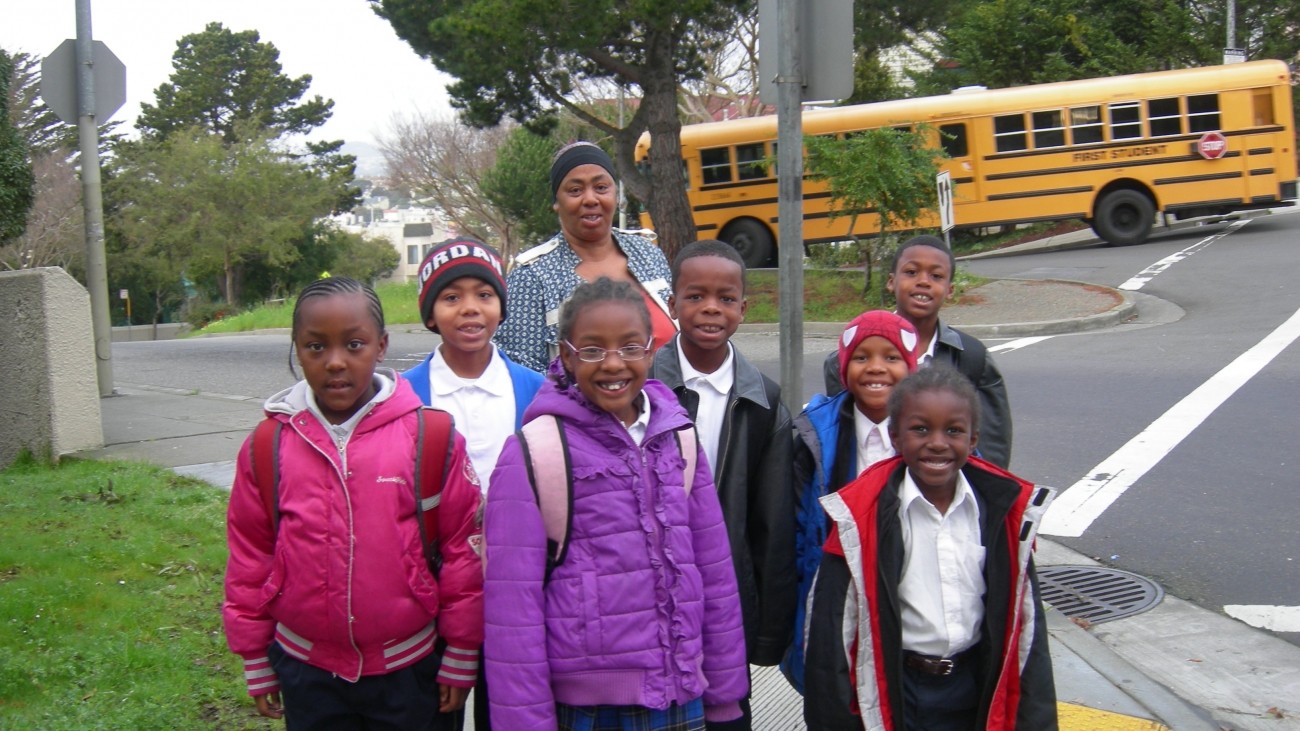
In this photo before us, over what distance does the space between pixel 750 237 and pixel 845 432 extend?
19372 mm

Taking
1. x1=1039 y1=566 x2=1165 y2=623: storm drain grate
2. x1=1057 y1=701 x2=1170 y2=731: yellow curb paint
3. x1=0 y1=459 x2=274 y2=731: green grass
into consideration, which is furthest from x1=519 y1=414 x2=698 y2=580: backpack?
x1=1039 y1=566 x2=1165 y2=623: storm drain grate

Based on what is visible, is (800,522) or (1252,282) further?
(1252,282)

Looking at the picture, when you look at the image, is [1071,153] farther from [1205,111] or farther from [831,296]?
[831,296]

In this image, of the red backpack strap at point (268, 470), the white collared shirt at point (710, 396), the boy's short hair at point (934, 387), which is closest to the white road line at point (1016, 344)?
the white collared shirt at point (710, 396)

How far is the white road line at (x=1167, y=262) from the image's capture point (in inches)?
687

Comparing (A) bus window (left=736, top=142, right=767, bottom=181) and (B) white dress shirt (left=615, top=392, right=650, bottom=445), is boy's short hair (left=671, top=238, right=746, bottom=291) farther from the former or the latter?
(A) bus window (left=736, top=142, right=767, bottom=181)

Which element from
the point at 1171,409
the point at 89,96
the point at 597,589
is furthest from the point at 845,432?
the point at 89,96

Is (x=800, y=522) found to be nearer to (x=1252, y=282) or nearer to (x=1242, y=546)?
(x=1242, y=546)

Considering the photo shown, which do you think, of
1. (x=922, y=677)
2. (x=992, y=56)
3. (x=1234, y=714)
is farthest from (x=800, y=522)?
(x=992, y=56)

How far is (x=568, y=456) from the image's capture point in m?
2.72

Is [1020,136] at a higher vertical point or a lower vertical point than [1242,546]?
higher

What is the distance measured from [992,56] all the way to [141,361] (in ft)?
75.3

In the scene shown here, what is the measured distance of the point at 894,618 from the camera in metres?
2.86

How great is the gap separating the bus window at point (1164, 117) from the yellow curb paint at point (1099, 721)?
18.8 metres
